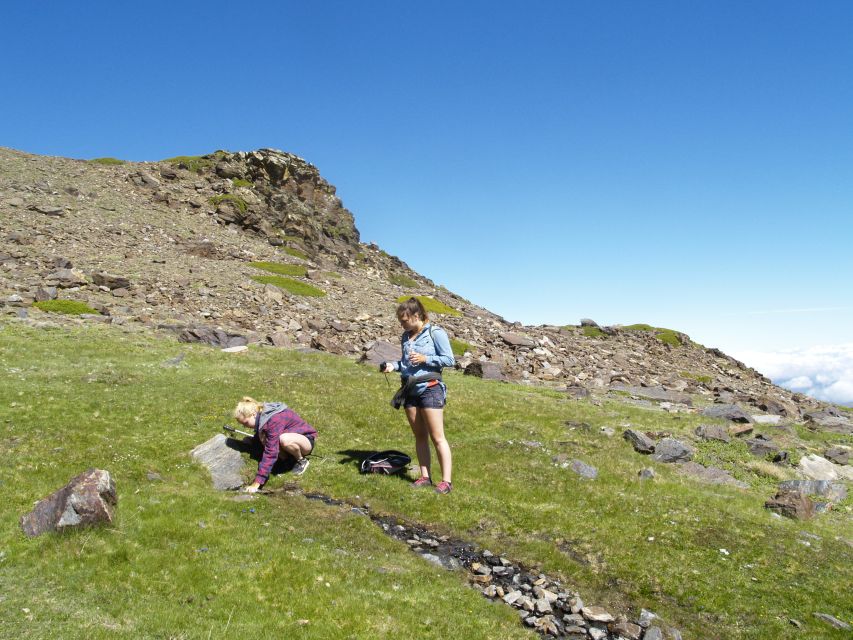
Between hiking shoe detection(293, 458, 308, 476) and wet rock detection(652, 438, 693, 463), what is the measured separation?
14825 millimetres

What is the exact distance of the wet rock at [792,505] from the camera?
17203mm

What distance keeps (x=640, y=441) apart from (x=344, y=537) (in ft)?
52.1

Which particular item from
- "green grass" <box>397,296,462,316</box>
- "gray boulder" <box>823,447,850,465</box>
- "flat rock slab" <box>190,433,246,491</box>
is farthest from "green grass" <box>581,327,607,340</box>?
"flat rock slab" <box>190,433,246,491</box>

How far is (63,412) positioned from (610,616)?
1930 centimetres

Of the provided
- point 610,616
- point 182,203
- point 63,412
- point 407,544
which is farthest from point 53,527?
point 182,203

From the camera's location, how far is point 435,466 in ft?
66.1

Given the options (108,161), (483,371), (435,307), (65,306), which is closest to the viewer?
(65,306)

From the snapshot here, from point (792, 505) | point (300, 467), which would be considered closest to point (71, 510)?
point (300, 467)

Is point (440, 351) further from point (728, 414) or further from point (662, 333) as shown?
point (662, 333)

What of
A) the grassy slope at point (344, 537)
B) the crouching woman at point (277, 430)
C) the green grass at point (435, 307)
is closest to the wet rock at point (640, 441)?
the grassy slope at point (344, 537)

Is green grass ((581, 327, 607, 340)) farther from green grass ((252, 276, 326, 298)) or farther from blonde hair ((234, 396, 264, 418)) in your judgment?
blonde hair ((234, 396, 264, 418))

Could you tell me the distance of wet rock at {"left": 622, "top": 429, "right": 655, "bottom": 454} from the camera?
23844 millimetres

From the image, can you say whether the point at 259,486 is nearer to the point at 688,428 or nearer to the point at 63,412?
the point at 63,412

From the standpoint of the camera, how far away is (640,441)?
24.2 metres
